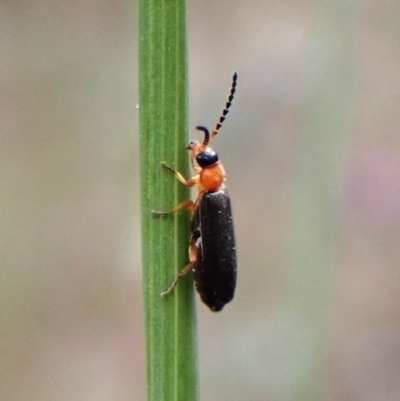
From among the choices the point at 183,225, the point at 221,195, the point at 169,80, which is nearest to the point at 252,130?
the point at 221,195

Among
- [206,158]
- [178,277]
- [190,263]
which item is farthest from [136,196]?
[178,277]

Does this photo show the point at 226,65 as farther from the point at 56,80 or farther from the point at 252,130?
the point at 56,80

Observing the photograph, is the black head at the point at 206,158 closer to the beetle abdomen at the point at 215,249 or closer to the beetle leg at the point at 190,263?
the beetle abdomen at the point at 215,249

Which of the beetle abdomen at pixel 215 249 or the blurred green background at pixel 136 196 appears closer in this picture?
the beetle abdomen at pixel 215 249

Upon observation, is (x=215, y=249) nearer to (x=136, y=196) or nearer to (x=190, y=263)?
(x=190, y=263)

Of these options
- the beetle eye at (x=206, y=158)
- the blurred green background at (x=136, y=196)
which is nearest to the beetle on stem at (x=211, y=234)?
the beetle eye at (x=206, y=158)

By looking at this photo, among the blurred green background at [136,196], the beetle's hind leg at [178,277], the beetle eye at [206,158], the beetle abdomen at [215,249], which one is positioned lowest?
the beetle's hind leg at [178,277]

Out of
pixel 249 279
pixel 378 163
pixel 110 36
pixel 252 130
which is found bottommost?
pixel 249 279
